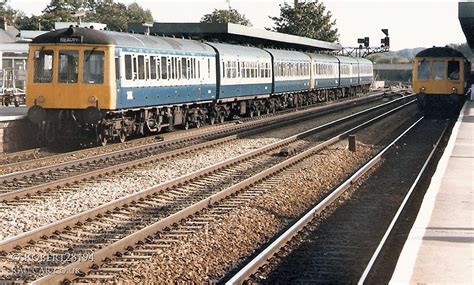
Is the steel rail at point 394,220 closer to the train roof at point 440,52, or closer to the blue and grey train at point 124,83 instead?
the blue and grey train at point 124,83

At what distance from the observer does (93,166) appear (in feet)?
52.5

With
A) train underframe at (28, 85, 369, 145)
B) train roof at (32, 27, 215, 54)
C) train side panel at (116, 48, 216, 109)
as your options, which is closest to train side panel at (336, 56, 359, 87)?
train underframe at (28, 85, 369, 145)

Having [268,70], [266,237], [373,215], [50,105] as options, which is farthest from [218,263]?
[268,70]

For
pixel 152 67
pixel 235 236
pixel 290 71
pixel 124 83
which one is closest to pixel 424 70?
pixel 290 71

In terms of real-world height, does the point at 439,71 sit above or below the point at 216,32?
below

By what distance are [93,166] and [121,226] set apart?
5783 mm

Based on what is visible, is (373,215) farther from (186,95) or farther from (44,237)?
(186,95)

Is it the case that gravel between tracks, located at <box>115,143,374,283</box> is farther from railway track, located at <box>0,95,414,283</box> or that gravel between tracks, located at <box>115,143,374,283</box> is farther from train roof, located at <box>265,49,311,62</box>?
train roof, located at <box>265,49,311,62</box>

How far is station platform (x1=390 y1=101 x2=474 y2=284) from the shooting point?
739 centimetres

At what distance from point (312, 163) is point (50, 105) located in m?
6.95

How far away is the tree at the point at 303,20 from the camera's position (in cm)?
9431

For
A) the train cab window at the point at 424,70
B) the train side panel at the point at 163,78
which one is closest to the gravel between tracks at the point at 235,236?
the train side panel at the point at 163,78

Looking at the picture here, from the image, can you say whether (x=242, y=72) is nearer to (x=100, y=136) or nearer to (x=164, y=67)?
(x=164, y=67)

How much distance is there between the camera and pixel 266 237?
10.4 meters
